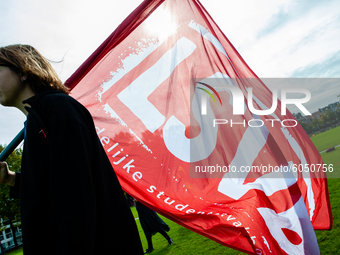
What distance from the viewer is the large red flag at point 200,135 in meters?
3.02

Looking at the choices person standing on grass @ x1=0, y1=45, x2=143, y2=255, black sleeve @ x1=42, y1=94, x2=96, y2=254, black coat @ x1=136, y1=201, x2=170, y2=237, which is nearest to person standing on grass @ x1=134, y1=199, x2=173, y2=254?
black coat @ x1=136, y1=201, x2=170, y2=237

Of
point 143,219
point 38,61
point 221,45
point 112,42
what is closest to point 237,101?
point 221,45

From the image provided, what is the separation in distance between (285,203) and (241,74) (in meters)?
1.96

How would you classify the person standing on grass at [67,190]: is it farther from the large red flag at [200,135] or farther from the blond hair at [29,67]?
the large red flag at [200,135]

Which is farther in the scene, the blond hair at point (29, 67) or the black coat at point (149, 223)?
the black coat at point (149, 223)

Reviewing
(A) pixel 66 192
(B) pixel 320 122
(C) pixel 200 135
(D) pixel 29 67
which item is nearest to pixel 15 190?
(D) pixel 29 67

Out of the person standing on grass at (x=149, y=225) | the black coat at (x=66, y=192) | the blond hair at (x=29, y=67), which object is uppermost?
the blond hair at (x=29, y=67)

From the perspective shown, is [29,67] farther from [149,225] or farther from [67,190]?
[149,225]

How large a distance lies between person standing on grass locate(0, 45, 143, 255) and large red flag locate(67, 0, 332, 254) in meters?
1.89

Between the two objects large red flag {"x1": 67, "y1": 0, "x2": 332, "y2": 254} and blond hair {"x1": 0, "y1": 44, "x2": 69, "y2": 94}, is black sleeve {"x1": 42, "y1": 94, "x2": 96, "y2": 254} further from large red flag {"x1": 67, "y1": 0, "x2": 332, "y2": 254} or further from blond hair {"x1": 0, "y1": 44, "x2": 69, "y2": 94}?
large red flag {"x1": 67, "y1": 0, "x2": 332, "y2": 254}

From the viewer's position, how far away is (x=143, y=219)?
7867 millimetres

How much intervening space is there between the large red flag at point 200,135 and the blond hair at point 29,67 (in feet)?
5.43

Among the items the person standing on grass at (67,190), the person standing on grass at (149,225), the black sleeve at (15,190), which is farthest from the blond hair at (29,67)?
the person standing on grass at (149,225)

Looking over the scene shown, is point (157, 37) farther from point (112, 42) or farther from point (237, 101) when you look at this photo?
point (237, 101)
